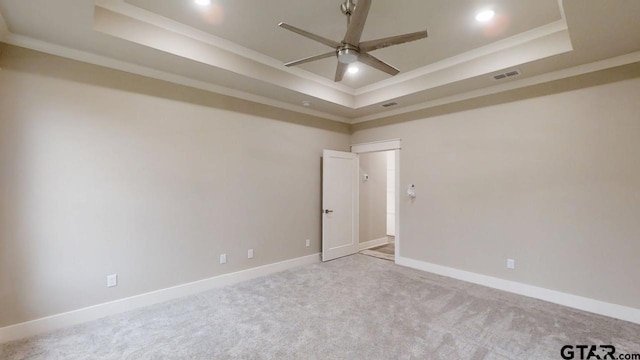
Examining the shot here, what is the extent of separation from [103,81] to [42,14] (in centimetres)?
81

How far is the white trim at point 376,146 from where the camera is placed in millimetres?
5199

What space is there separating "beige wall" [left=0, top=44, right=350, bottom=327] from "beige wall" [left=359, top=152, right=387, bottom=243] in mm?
2106

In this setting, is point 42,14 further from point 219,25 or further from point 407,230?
point 407,230

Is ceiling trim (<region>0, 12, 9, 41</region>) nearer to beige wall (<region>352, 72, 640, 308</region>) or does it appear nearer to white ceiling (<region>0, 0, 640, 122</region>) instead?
white ceiling (<region>0, 0, 640, 122</region>)

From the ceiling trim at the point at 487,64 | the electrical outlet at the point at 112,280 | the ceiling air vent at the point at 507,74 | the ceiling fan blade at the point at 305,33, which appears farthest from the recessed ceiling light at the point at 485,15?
the electrical outlet at the point at 112,280

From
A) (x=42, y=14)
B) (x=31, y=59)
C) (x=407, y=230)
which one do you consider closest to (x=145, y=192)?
(x=31, y=59)

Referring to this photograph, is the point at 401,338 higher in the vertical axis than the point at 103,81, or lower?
lower

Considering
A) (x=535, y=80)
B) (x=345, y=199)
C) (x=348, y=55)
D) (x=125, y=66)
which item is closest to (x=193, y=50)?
(x=125, y=66)

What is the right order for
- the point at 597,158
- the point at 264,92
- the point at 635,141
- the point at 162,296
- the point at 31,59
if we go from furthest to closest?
the point at 264,92, the point at 162,296, the point at 597,158, the point at 635,141, the point at 31,59

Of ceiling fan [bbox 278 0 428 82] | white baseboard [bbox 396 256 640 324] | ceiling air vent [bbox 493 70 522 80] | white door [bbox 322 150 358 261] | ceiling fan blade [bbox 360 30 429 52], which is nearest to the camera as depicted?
ceiling fan [bbox 278 0 428 82]

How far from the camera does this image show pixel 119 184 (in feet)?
10.5

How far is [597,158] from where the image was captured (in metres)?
3.24

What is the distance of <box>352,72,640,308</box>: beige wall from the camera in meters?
3.10

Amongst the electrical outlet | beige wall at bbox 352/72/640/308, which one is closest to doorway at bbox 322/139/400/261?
beige wall at bbox 352/72/640/308
